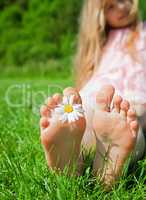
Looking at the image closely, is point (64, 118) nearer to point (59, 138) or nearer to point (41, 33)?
point (59, 138)

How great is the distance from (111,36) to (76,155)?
1317mm

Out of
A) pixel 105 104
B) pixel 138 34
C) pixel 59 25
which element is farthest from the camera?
pixel 59 25

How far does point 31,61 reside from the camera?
17469 mm

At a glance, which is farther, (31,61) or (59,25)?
(59,25)

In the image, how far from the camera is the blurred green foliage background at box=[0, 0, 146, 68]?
701 inches

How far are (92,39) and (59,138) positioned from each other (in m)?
1.38

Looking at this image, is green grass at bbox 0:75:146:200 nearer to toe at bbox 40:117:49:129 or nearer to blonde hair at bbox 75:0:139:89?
toe at bbox 40:117:49:129

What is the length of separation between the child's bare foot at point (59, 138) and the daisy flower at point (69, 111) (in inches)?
0.4

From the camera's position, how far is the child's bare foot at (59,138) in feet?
4.25

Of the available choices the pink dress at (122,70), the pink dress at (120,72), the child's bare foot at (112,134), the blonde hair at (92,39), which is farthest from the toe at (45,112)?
the blonde hair at (92,39)

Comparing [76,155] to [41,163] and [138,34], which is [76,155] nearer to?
[41,163]

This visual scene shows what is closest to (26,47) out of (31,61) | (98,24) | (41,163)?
(31,61)

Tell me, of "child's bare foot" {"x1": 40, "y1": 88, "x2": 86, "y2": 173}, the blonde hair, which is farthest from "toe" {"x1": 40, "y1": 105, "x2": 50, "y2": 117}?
the blonde hair

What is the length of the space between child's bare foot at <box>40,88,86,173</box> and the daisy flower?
0.03ft
